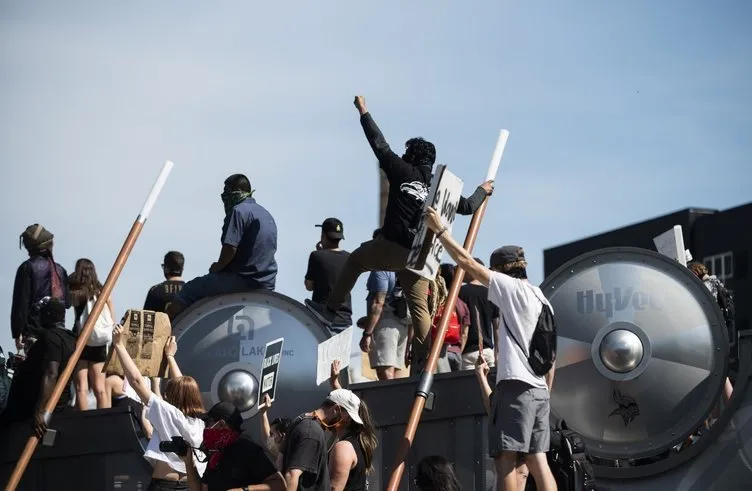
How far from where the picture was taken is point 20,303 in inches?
505

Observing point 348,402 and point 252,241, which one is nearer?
point 348,402

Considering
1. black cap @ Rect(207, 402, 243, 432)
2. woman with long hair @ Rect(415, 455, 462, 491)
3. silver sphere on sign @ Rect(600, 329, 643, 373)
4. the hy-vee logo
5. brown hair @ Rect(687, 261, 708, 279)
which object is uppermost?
brown hair @ Rect(687, 261, 708, 279)

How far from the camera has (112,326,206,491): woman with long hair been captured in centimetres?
1014

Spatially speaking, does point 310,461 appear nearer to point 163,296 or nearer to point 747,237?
point 163,296

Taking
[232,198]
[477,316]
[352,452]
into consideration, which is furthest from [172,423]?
[477,316]

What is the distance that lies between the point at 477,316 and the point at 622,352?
2.23 meters

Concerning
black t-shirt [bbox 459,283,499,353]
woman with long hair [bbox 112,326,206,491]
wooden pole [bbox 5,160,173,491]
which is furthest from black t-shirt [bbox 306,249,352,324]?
woman with long hair [bbox 112,326,206,491]

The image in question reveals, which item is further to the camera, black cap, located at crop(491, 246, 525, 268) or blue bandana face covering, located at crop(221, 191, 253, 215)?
blue bandana face covering, located at crop(221, 191, 253, 215)

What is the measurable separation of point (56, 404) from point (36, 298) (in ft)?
4.31

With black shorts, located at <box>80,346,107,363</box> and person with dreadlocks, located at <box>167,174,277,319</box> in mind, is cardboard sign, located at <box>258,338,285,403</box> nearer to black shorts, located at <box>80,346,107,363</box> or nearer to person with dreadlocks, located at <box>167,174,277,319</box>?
person with dreadlocks, located at <box>167,174,277,319</box>

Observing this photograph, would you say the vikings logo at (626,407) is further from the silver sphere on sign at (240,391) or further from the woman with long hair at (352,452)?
the silver sphere on sign at (240,391)

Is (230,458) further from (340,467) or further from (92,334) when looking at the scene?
(92,334)

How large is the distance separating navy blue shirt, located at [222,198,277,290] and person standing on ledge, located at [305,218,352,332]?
0.52m

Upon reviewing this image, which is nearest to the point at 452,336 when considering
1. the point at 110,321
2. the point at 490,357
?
the point at 490,357
